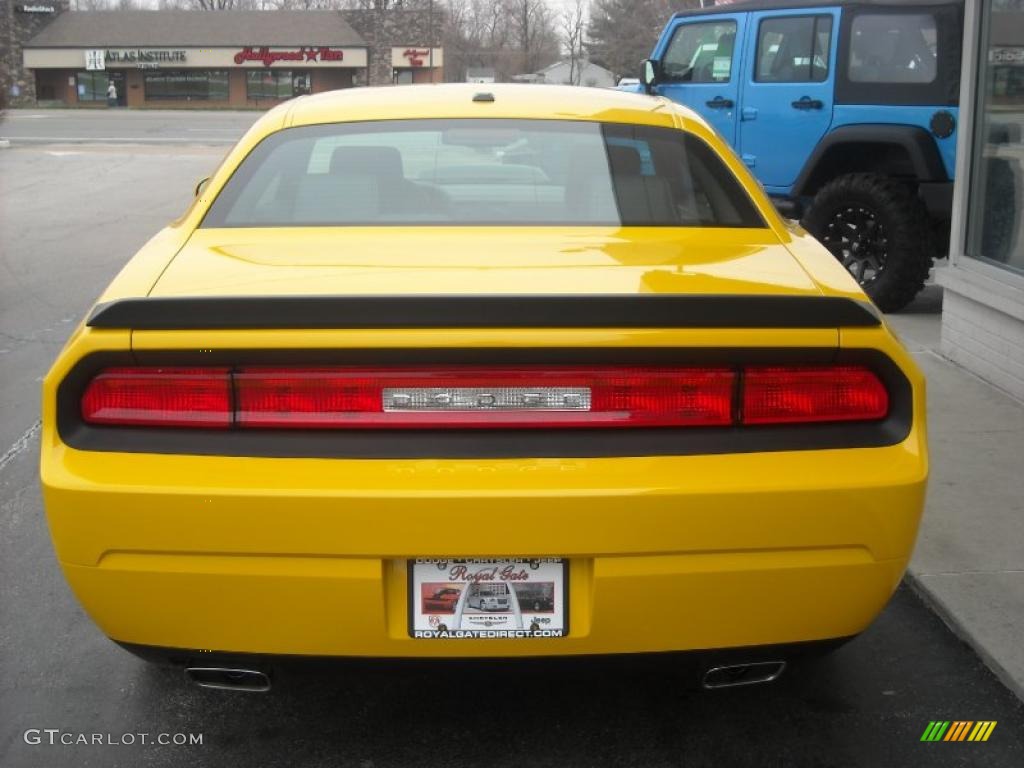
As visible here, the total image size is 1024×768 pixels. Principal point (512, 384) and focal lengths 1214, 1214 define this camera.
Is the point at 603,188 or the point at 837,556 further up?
the point at 603,188

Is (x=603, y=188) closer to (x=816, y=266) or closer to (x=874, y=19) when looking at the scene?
(x=816, y=266)

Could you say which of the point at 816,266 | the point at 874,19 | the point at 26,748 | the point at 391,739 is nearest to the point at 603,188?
the point at 816,266

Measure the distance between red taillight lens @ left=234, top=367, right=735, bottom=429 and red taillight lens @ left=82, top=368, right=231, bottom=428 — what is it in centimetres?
5

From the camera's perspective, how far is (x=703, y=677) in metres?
2.83

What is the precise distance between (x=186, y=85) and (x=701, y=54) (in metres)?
68.1

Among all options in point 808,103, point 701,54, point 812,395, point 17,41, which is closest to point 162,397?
point 812,395

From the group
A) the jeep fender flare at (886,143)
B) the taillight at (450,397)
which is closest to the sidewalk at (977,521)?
the taillight at (450,397)

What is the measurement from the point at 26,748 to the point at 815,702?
2.11 metres

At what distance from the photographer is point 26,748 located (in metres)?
3.14

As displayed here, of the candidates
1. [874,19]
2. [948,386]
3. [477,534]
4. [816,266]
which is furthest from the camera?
[874,19]

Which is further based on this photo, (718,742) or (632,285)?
(718,742)

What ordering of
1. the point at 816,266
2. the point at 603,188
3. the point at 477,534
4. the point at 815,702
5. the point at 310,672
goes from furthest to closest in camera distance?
1. the point at 603,188
2. the point at 815,702
3. the point at 816,266
4. the point at 310,672
5. the point at 477,534

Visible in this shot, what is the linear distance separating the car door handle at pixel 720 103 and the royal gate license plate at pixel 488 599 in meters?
7.88

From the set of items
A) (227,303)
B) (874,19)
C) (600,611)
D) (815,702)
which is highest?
(874,19)
